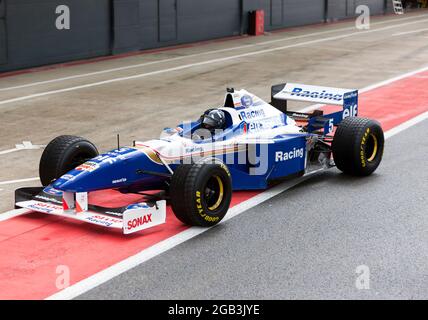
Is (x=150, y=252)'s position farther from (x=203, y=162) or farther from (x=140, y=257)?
(x=203, y=162)

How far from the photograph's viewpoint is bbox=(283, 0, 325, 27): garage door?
3150 cm

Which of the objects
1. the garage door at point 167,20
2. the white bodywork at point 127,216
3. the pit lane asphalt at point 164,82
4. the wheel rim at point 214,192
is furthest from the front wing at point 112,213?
the garage door at point 167,20

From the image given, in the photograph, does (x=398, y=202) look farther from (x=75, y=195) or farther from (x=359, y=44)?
(x=359, y=44)

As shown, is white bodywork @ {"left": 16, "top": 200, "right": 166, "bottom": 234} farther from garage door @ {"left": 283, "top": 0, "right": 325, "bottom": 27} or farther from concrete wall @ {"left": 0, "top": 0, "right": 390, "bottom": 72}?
garage door @ {"left": 283, "top": 0, "right": 325, "bottom": 27}

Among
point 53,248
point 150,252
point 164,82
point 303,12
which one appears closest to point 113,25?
point 164,82

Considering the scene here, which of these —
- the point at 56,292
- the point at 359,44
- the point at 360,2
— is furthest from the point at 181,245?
the point at 360,2

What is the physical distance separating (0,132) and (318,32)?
61.6 feet

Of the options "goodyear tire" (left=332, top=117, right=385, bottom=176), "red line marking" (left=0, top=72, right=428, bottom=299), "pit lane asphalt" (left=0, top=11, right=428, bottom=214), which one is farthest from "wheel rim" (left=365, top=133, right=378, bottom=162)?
"pit lane asphalt" (left=0, top=11, right=428, bottom=214)

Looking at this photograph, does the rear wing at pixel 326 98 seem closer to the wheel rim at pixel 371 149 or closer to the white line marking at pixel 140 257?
the wheel rim at pixel 371 149

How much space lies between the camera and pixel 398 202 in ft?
30.6

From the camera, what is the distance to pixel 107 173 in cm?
836

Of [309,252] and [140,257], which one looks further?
[309,252]

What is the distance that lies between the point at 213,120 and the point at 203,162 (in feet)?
4.46

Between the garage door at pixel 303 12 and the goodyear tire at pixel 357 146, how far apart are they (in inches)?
853
